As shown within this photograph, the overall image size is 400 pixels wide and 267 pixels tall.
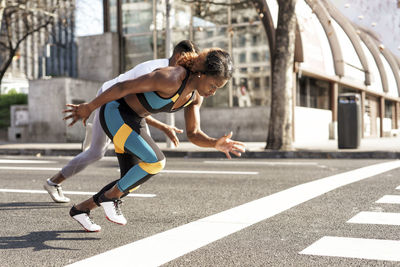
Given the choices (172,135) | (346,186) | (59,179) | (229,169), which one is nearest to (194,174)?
(229,169)

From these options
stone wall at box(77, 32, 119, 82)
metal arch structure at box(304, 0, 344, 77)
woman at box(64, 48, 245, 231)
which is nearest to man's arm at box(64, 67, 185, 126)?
woman at box(64, 48, 245, 231)

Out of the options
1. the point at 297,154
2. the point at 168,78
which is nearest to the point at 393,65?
the point at 297,154

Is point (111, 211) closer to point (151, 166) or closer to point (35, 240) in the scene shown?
point (151, 166)

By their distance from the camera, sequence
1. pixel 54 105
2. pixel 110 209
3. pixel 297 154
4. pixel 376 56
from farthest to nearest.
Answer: pixel 376 56
pixel 54 105
pixel 297 154
pixel 110 209

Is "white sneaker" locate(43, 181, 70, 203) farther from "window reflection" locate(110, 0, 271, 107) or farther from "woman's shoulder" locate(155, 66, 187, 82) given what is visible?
"window reflection" locate(110, 0, 271, 107)

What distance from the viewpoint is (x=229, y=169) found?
31.1 feet

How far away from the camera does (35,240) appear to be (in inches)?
156

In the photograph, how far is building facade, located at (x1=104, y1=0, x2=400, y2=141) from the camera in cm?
2080

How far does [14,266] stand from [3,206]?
255cm

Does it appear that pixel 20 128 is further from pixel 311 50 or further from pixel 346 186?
pixel 346 186

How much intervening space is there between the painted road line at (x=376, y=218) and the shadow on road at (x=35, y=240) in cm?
230

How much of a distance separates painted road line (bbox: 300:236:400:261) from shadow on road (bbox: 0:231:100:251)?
171 centimetres

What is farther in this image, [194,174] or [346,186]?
[194,174]

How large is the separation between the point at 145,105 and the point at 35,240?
1358mm
